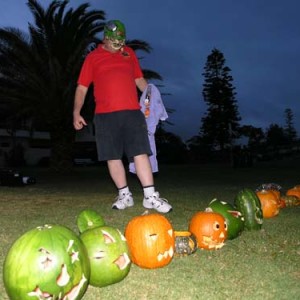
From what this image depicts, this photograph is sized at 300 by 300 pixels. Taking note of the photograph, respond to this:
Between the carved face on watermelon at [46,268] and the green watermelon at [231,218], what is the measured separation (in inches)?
62.4

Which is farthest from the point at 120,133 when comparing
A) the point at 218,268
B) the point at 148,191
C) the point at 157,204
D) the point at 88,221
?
the point at 218,268

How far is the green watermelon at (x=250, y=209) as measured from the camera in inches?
152

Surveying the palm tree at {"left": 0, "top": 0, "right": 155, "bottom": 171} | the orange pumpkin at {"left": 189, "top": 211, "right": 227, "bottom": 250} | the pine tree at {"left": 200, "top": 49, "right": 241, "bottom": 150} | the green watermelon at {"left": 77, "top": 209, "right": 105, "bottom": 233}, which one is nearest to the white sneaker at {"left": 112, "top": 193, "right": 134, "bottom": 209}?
the orange pumpkin at {"left": 189, "top": 211, "right": 227, "bottom": 250}

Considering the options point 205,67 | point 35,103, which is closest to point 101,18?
point 35,103

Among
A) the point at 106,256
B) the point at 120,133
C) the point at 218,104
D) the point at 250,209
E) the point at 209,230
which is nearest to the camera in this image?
the point at 106,256

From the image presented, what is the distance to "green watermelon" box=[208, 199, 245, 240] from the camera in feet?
11.6

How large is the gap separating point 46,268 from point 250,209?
224 centimetres

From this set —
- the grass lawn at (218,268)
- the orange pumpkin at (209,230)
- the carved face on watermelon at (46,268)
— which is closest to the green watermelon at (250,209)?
the grass lawn at (218,268)

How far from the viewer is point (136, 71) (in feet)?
17.5

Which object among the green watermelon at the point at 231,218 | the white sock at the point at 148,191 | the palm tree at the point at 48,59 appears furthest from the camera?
the palm tree at the point at 48,59

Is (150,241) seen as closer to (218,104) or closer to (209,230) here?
(209,230)

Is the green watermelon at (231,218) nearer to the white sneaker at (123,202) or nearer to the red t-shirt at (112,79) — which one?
the white sneaker at (123,202)

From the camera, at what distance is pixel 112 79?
497 centimetres

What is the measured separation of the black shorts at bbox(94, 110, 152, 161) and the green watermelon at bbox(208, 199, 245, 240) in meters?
1.35
